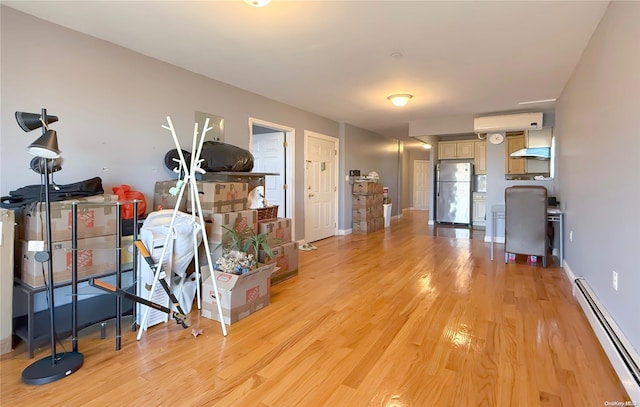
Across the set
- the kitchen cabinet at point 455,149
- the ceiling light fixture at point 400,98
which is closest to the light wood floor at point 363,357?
the ceiling light fixture at point 400,98

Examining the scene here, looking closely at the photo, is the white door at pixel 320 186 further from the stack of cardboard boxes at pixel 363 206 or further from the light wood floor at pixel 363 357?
the light wood floor at pixel 363 357

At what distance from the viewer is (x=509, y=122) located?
5562mm

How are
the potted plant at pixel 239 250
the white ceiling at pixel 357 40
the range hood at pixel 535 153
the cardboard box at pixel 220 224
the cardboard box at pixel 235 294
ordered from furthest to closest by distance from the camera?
the range hood at pixel 535 153 → the cardboard box at pixel 220 224 → the potted plant at pixel 239 250 → the cardboard box at pixel 235 294 → the white ceiling at pixel 357 40

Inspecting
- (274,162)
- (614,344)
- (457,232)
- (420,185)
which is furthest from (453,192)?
(614,344)

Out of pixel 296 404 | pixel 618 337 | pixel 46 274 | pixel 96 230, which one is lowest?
pixel 296 404

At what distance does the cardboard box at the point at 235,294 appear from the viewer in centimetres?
254

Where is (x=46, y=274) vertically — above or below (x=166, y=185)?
below

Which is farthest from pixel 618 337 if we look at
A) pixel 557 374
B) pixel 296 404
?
pixel 296 404

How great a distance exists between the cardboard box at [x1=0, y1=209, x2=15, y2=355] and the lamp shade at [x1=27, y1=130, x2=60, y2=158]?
586 mm

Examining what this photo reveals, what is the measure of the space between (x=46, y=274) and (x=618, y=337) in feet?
11.8

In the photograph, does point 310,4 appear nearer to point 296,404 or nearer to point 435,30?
point 435,30

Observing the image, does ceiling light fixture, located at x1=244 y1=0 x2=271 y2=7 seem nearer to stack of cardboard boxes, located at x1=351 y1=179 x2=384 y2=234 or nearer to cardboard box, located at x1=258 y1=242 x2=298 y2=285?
cardboard box, located at x1=258 y1=242 x2=298 y2=285

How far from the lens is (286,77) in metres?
3.91

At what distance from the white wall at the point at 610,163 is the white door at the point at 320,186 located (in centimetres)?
378
